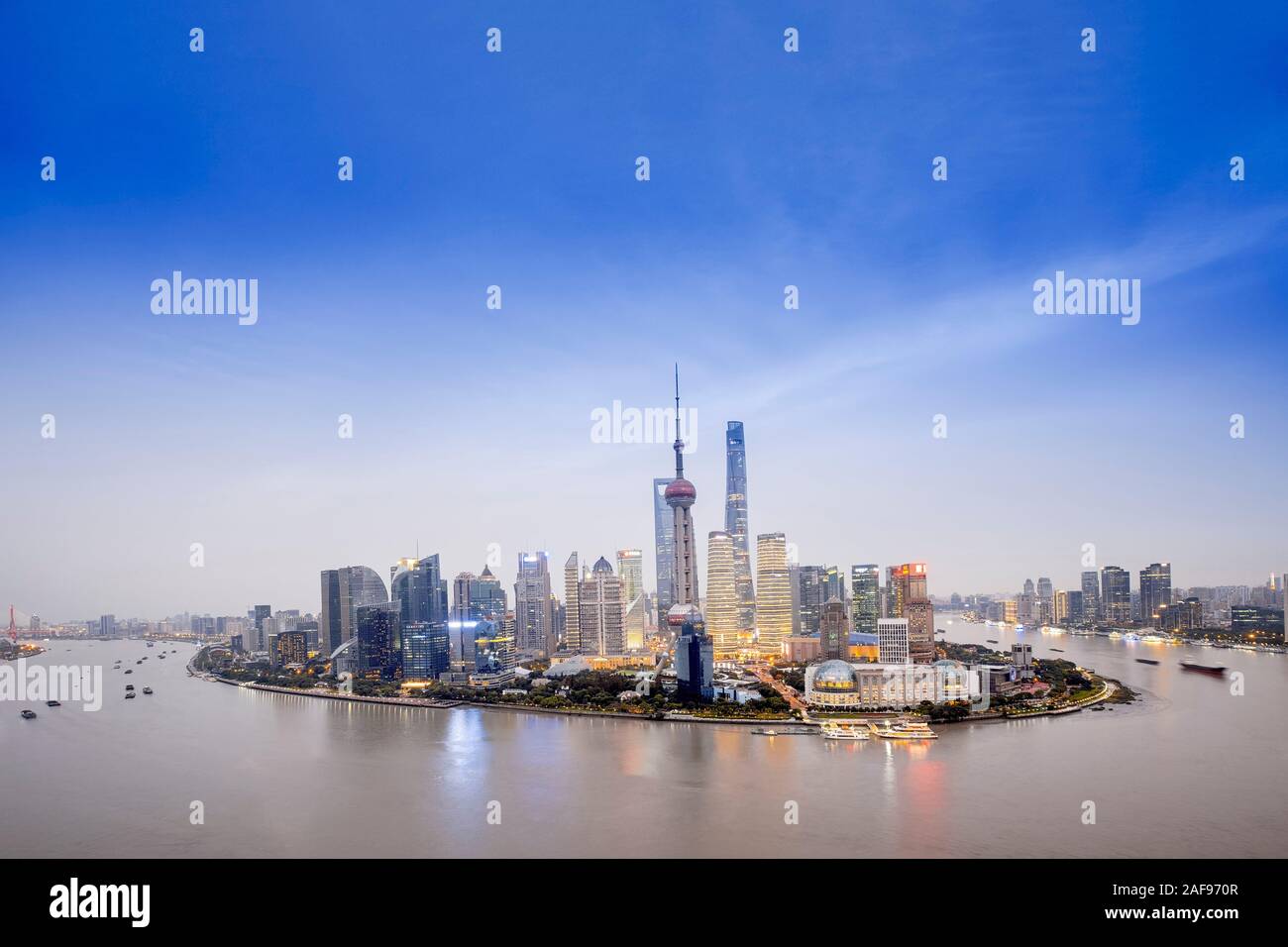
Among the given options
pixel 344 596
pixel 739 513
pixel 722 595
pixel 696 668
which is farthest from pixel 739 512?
pixel 696 668

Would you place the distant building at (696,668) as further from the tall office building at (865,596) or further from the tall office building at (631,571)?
the tall office building at (631,571)

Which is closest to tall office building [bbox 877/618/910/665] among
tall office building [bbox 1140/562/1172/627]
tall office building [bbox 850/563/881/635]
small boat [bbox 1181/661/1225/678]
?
small boat [bbox 1181/661/1225/678]

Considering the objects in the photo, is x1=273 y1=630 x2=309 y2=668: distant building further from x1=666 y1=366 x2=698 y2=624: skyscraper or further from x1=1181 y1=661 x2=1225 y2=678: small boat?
x1=1181 y1=661 x2=1225 y2=678: small boat

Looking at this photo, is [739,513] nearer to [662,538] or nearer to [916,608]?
[662,538]
